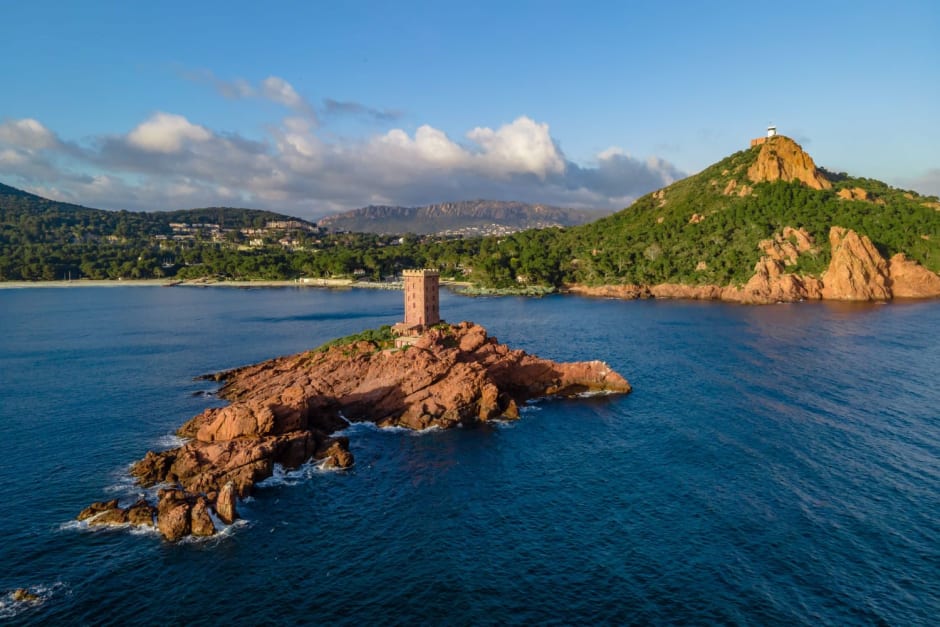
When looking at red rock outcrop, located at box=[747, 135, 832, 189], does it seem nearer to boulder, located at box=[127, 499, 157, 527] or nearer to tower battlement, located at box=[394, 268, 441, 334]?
tower battlement, located at box=[394, 268, 441, 334]

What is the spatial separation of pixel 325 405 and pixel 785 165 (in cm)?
18712

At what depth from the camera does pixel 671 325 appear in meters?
111

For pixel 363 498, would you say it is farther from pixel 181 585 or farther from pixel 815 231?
pixel 815 231

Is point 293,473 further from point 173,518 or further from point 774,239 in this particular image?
point 774,239

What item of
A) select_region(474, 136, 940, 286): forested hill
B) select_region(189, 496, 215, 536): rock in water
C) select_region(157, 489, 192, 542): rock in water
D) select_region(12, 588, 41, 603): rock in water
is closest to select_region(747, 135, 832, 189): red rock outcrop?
select_region(474, 136, 940, 286): forested hill

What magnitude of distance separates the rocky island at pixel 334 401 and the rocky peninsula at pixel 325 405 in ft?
0.34

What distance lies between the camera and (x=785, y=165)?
188500mm

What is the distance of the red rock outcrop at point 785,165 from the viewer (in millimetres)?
183750

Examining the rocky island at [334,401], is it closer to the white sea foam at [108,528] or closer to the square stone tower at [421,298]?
the square stone tower at [421,298]

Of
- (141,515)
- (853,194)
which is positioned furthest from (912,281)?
(141,515)

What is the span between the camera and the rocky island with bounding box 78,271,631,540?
40.4m

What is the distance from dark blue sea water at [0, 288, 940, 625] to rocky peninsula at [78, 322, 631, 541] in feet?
6.65

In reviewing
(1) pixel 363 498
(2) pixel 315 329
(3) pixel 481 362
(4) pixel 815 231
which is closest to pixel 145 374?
(2) pixel 315 329

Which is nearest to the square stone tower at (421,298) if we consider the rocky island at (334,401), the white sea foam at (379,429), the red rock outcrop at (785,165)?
the rocky island at (334,401)
